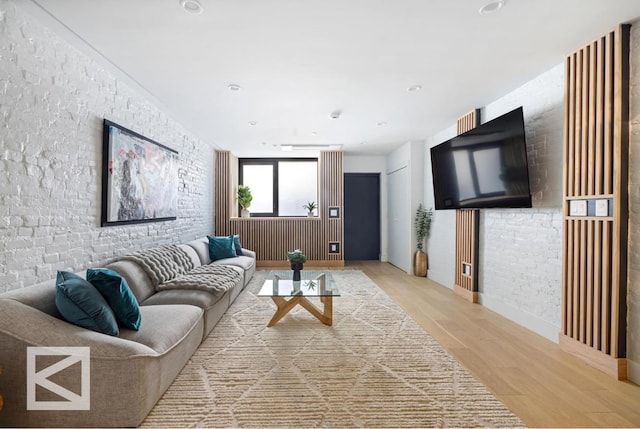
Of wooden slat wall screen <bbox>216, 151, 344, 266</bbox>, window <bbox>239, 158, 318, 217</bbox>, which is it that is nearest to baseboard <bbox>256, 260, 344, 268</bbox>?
wooden slat wall screen <bbox>216, 151, 344, 266</bbox>

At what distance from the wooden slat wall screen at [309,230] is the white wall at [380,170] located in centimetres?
63

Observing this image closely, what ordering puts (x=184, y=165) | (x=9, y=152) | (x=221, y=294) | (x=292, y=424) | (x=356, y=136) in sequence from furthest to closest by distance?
(x=356, y=136) → (x=184, y=165) → (x=221, y=294) → (x=9, y=152) → (x=292, y=424)

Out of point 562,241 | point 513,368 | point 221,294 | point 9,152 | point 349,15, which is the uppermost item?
point 349,15

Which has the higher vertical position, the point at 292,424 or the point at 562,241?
the point at 562,241

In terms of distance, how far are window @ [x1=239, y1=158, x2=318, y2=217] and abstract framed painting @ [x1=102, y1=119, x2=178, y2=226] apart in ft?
10.3

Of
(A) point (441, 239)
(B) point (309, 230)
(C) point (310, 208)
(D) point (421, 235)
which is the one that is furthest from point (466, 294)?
(C) point (310, 208)

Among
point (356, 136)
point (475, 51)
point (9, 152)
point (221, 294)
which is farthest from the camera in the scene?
point (356, 136)

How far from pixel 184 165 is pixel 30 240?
2.98 meters

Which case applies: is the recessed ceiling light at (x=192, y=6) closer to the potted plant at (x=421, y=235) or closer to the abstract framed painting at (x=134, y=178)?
the abstract framed painting at (x=134, y=178)

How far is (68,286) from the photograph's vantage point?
72.9 inches

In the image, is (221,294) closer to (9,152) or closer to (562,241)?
(9,152)

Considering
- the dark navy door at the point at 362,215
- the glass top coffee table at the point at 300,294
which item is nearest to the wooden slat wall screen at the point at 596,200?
the glass top coffee table at the point at 300,294

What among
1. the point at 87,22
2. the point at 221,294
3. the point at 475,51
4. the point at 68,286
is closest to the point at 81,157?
the point at 87,22

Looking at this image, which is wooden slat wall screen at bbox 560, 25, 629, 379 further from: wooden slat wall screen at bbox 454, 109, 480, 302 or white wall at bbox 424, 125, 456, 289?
white wall at bbox 424, 125, 456, 289
